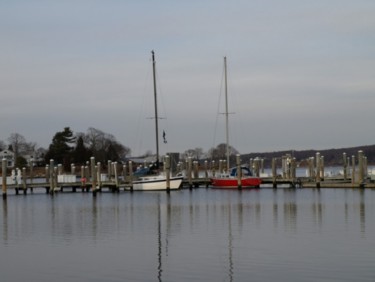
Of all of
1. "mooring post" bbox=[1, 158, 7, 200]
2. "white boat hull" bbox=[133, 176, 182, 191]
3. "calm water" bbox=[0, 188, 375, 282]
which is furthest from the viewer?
"white boat hull" bbox=[133, 176, 182, 191]

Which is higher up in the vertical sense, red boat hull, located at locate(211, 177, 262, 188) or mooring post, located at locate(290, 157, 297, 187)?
mooring post, located at locate(290, 157, 297, 187)

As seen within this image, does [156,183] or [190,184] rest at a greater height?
[156,183]

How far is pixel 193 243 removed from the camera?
30797 millimetres

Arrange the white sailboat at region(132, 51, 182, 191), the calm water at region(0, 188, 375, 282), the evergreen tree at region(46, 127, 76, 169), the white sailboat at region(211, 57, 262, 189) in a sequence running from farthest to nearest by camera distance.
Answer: the evergreen tree at region(46, 127, 76, 169)
the white sailboat at region(211, 57, 262, 189)
the white sailboat at region(132, 51, 182, 191)
the calm water at region(0, 188, 375, 282)

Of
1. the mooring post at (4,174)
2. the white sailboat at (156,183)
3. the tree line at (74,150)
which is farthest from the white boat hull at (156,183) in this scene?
the tree line at (74,150)

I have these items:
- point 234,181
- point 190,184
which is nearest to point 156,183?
point 190,184

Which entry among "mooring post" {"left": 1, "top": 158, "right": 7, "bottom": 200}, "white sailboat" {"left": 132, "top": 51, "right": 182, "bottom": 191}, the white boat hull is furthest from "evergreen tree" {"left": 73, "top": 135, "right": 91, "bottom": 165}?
"mooring post" {"left": 1, "top": 158, "right": 7, "bottom": 200}

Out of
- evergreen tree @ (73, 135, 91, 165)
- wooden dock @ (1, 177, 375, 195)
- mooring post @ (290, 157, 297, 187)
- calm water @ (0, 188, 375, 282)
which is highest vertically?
evergreen tree @ (73, 135, 91, 165)

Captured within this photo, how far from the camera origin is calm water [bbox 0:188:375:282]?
943 inches

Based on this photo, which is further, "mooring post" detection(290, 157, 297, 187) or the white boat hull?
"mooring post" detection(290, 157, 297, 187)

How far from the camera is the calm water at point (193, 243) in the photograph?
943 inches

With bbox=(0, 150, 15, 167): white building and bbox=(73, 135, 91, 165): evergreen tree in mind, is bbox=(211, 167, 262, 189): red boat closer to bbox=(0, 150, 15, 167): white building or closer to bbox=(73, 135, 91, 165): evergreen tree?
bbox=(73, 135, 91, 165): evergreen tree

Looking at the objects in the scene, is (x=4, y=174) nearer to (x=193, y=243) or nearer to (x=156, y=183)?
(x=156, y=183)

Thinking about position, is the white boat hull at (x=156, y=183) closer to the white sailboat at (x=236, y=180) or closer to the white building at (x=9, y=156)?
the white sailboat at (x=236, y=180)
